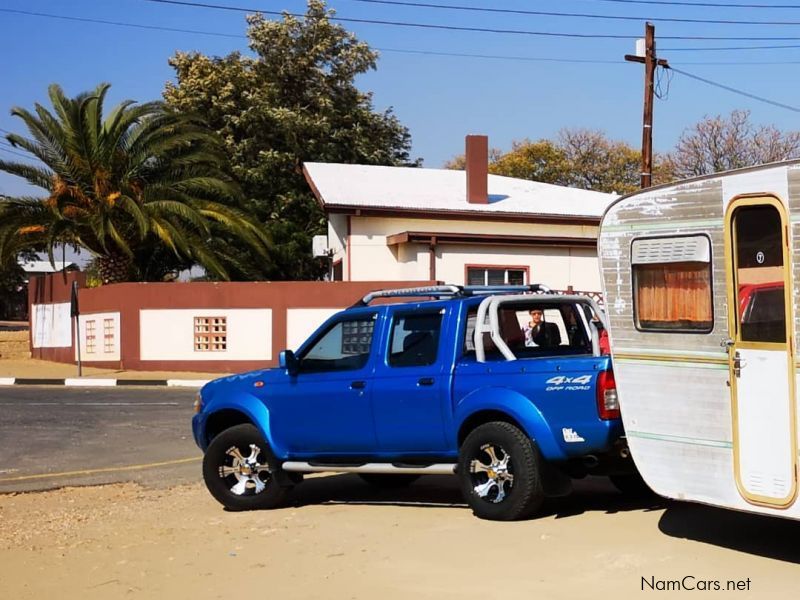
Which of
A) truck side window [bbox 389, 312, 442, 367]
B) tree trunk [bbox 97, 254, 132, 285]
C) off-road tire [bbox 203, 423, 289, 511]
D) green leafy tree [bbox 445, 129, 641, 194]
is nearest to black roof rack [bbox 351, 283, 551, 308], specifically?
truck side window [bbox 389, 312, 442, 367]

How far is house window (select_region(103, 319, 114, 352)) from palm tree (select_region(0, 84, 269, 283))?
1883 mm

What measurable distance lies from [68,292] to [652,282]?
26977 mm

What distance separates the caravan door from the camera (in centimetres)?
612

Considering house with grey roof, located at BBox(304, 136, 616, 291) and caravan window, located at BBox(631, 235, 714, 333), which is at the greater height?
house with grey roof, located at BBox(304, 136, 616, 291)

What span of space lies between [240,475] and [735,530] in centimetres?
423

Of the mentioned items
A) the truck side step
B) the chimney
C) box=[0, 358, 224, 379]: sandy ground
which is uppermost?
the chimney

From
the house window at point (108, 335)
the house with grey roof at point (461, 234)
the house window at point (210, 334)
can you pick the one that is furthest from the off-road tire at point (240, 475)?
the house window at point (108, 335)

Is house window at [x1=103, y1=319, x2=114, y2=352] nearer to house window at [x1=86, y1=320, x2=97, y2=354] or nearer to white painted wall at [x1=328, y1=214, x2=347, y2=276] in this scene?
house window at [x1=86, y1=320, x2=97, y2=354]

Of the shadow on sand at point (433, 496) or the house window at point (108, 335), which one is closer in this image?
the shadow on sand at point (433, 496)

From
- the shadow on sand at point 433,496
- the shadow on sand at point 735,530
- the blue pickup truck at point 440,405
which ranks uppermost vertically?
the blue pickup truck at point 440,405

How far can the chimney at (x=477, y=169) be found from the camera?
102ft

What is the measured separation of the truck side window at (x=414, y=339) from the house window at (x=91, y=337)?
2209 centimetres

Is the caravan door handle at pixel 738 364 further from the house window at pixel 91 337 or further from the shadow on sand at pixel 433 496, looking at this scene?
the house window at pixel 91 337

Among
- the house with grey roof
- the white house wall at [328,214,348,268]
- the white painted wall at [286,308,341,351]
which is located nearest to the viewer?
the white painted wall at [286,308,341,351]
